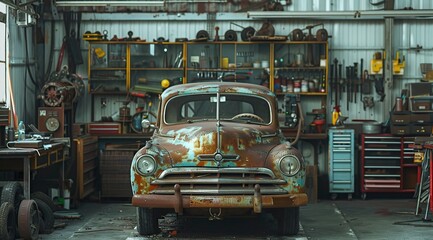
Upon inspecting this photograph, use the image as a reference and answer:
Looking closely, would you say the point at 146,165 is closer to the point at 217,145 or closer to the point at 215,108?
the point at 217,145

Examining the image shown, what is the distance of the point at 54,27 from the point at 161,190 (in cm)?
631

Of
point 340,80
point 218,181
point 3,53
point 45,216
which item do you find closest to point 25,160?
point 45,216

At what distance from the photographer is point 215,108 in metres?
10.1

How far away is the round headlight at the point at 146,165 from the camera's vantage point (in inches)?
350

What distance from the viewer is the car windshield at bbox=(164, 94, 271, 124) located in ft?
33.2

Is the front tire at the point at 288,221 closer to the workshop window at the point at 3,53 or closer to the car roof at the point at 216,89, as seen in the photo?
the car roof at the point at 216,89

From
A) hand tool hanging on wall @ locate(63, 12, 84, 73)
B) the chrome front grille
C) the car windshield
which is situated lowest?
the chrome front grille

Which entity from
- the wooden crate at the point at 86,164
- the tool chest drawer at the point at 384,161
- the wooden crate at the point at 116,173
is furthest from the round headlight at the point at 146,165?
the tool chest drawer at the point at 384,161

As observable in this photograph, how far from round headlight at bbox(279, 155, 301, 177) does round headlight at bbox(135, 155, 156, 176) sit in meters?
1.38

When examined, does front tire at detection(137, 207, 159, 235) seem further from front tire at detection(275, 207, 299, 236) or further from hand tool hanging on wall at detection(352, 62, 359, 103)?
hand tool hanging on wall at detection(352, 62, 359, 103)

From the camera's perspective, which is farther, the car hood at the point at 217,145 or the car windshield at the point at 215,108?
the car windshield at the point at 215,108

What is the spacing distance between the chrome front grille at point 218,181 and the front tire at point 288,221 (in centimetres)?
46

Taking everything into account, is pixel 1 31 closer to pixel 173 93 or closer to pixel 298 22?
pixel 173 93

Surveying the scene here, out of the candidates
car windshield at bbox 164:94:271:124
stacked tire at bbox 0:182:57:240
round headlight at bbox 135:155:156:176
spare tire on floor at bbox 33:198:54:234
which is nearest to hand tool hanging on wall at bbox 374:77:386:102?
car windshield at bbox 164:94:271:124
